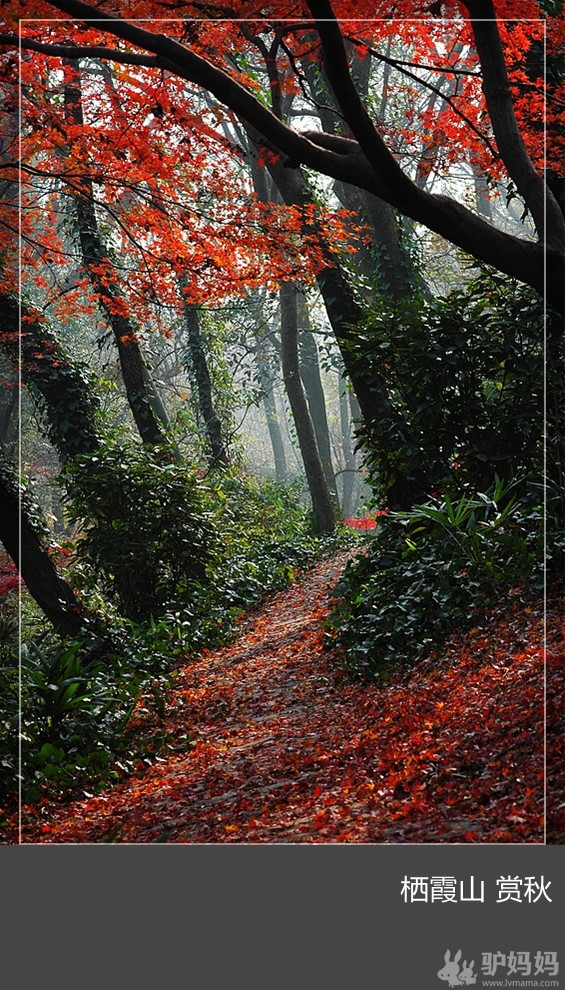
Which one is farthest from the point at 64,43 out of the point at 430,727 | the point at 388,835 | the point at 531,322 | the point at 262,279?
the point at 388,835

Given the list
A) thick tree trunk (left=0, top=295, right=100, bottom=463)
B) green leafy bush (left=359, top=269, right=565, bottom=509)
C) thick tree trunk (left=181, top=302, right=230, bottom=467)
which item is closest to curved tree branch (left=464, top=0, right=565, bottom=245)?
green leafy bush (left=359, top=269, right=565, bottom=509)

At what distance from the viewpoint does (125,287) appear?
771 cm

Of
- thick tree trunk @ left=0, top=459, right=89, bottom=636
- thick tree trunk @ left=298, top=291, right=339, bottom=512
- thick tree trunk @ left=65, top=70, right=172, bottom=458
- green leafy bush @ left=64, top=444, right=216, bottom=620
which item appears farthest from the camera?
thick tree trunk @ left=298, top=291, right=339, bottom=512

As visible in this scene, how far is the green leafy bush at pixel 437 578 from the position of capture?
16.7 ft

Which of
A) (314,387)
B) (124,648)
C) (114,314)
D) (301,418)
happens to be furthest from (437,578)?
(314,387)

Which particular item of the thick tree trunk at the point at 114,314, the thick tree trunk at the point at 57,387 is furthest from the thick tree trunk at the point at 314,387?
the thick tree trunk at the point at 57,387

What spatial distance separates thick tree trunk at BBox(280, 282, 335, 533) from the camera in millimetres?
10977
